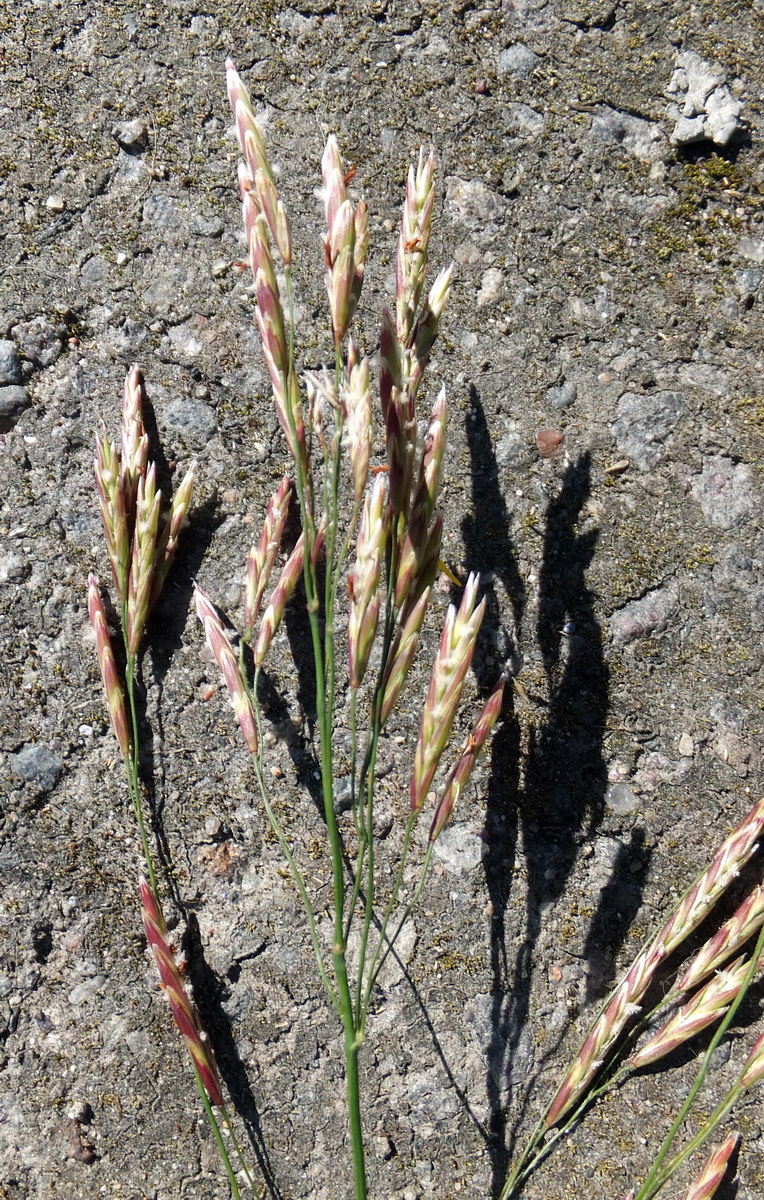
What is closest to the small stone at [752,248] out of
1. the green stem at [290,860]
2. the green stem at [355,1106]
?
the green stem at [290,860]

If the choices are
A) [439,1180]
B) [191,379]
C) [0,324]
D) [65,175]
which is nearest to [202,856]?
[439,1180]

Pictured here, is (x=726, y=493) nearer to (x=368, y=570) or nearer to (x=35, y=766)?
(x=368, y=570)

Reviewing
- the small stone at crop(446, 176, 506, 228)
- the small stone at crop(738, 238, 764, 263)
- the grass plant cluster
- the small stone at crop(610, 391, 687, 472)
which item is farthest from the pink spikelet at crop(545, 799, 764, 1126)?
the small stone at crop(446, 176, 506, 228)

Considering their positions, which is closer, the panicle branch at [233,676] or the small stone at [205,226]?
the panicle branch at [233,676]

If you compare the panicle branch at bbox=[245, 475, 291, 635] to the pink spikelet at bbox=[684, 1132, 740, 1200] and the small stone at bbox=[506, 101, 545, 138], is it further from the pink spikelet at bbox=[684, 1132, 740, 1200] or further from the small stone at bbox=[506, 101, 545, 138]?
the pink spikelet at bbox=[684, 1132, 740, 1200]

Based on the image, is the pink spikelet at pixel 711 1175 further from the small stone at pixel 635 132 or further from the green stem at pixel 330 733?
the small stone at pixel 635 132
